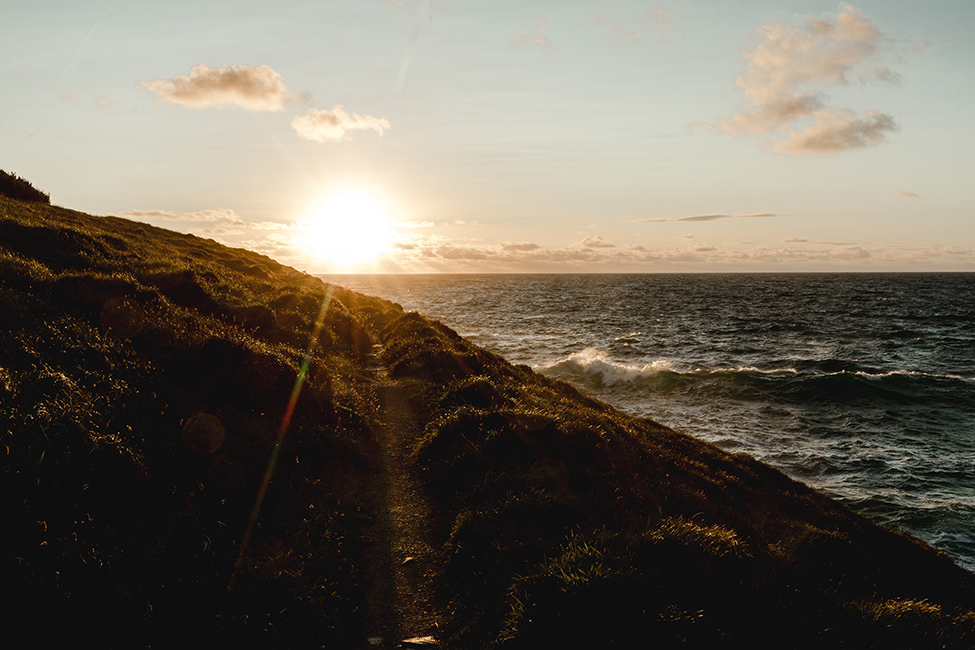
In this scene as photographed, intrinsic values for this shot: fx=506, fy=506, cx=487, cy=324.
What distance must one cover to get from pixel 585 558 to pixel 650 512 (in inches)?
125

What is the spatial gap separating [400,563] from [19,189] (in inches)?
1743

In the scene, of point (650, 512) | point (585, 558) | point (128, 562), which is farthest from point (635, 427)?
point (128, 562)

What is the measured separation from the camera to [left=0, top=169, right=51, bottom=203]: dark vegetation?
114 feet

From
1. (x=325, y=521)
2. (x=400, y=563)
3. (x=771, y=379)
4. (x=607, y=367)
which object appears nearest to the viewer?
(x=400, y=563)

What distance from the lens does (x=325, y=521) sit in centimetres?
794

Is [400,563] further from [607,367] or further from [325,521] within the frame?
[607,367]

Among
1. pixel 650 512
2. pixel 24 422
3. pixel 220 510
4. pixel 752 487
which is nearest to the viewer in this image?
pixel 24 422

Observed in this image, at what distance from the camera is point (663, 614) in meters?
6.10

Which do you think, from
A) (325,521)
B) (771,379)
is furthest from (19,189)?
(771,379)

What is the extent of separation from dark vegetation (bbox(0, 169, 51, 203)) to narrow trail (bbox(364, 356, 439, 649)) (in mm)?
39359

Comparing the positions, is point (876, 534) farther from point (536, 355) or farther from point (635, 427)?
point (536, 355)

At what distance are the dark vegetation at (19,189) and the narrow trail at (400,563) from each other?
39.4 m

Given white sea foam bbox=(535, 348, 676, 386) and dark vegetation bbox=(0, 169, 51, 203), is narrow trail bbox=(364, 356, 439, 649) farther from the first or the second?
dark vegetation bbox=(0, 169, 51, 203)

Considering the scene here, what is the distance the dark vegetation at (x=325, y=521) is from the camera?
5.76m
